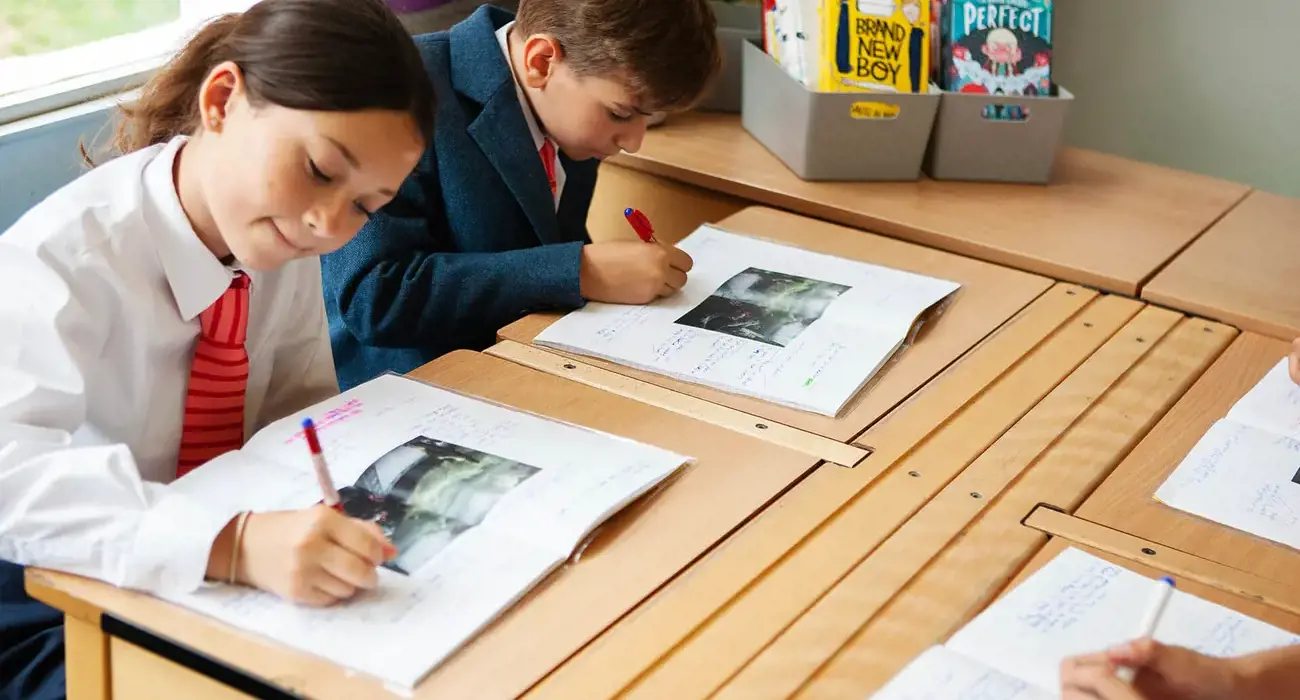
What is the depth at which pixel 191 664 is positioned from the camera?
0.86m

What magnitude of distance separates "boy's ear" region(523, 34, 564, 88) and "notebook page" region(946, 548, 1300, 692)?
2.75 ft

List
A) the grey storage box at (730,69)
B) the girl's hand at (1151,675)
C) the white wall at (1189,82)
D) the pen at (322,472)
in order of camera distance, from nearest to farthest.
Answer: the girl's hand at (1151,675) < the pen at (322,472) < the grey storage box at (730,69) < the white wall at (1189,82)

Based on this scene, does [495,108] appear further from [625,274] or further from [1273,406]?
[1273,406]

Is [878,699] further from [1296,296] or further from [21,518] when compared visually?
[1296,296]

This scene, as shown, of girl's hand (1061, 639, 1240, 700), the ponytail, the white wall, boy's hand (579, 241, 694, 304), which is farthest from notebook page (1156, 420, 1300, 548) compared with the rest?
the white wall

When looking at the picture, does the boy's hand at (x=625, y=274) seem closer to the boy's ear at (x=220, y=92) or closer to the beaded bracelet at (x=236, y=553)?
the boy's ear at (x=220, y=92)

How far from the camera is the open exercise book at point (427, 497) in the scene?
2.91 ft

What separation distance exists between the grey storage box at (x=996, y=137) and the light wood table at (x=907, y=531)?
51 centimetres

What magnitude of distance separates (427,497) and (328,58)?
374 mm

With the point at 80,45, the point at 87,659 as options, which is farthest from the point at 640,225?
the point at 80,45

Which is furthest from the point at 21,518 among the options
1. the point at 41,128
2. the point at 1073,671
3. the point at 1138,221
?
the point at 1138,221

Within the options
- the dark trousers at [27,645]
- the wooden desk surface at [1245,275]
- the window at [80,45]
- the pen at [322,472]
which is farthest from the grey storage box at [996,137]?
the dark trousers at [27,645]

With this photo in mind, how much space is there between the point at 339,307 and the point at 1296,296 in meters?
1.18

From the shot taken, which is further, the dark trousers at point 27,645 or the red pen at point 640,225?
the red pen at point 640,225
